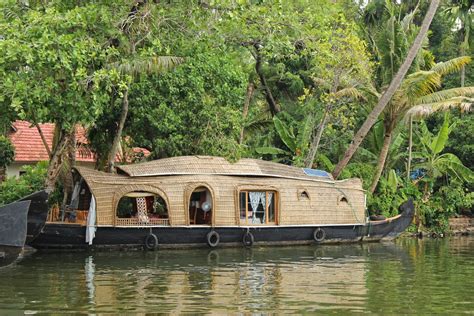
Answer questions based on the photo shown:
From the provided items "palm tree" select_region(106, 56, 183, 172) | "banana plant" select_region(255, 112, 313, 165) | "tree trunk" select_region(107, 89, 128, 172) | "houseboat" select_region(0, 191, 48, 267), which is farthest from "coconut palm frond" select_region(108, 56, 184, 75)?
"banana plant" select_region(255, 112, 313, 165)

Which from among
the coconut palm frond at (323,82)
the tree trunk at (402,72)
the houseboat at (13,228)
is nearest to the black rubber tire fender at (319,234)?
the tree trunk at (402,72)

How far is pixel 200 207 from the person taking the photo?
56.6ft

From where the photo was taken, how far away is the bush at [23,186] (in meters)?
17.3

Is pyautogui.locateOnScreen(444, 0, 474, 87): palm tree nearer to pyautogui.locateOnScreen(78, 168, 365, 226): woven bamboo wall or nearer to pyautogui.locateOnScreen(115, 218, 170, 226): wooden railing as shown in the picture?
pyautogui.locateOnScreen(78, 168, 365, 226): woven bamboo wall

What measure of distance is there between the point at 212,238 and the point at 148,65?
437cm

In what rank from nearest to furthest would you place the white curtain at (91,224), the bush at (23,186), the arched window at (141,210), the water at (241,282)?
the water at (241,282) → the white curtain at (91,224) → the arched window at (141,210) → the bush at (23,186)

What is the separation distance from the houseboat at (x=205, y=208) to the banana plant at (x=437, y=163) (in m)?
4.61

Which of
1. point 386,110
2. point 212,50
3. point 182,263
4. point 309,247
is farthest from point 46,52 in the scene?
point 386,110

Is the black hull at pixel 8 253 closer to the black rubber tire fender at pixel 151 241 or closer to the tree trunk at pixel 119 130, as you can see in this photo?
the black rubber tire fender at pixel 151 241

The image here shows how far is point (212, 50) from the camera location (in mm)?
17609

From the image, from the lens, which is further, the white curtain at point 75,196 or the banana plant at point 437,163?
the banana plant at point 437,163

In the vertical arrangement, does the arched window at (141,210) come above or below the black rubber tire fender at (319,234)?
above

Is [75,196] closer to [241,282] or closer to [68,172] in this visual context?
[68,172]

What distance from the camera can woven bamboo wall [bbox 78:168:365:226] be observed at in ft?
51.1
